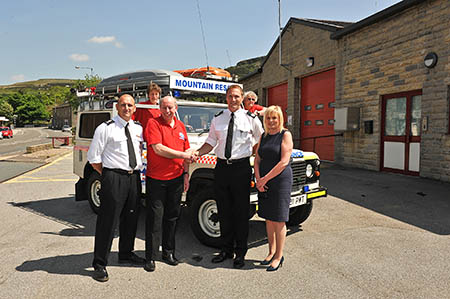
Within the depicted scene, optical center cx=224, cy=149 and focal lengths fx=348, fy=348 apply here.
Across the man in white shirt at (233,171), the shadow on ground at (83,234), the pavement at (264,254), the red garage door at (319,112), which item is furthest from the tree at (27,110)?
the man in white shirt at (233,171)

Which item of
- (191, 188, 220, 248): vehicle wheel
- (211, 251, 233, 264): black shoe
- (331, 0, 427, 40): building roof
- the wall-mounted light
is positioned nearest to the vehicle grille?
(191, 188, 220, 248): vehicle wheel

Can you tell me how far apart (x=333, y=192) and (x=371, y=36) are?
21.1 ft

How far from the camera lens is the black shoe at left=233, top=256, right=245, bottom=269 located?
3.99 meters

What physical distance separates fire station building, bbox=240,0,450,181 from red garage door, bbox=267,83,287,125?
1.24 meters

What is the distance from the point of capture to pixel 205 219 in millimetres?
4656

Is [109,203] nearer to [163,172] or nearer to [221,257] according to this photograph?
[163,172]

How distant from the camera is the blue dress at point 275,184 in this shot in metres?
3.92

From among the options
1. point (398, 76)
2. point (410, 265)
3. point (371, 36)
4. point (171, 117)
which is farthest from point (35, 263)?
point (371, 36)

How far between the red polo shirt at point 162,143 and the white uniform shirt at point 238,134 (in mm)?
474

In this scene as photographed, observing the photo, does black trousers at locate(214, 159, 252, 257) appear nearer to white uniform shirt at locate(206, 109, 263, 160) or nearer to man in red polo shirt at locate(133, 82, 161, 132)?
white uniform shirt at locate(206, 109, 263, 160)

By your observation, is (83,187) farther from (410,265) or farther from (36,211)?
(410,265)

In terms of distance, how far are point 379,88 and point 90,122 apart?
9271mm

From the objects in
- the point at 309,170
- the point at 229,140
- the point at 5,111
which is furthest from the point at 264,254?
the point at 5,111

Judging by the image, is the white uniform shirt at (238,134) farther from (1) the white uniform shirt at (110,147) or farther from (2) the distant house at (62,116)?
(2) the distant house at (62,116)
